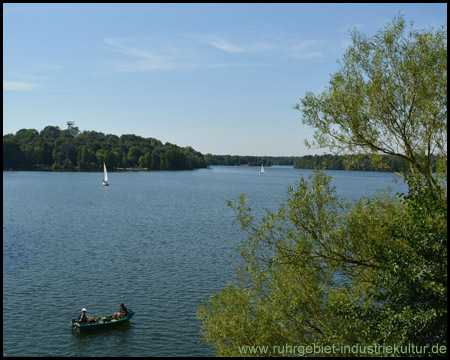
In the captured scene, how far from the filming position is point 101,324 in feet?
100.0

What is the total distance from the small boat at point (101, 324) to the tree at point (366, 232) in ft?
41.4

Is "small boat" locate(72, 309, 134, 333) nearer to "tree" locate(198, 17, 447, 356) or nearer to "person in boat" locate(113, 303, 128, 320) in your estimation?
"person in boat" locate(113, 303, 128, 320)

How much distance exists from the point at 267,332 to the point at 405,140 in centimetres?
940

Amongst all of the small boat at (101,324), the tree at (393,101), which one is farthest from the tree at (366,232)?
the small boat at (101,324)

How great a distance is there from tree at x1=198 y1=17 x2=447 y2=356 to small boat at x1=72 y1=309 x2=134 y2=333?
12.6 meters

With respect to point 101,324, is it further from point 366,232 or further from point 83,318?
point 366,232

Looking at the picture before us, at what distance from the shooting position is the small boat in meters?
29.9

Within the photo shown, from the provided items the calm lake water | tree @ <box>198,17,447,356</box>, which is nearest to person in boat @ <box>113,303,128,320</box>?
the calm lake water

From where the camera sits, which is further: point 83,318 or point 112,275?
point 112,275

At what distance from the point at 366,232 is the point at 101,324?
67.9 feet

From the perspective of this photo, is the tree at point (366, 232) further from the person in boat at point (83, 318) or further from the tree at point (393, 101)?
the person in boat at point (83, 318)

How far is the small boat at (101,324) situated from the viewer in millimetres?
29906

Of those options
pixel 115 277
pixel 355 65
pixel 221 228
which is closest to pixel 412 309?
pixel 355 65

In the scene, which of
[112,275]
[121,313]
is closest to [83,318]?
[121,313]
